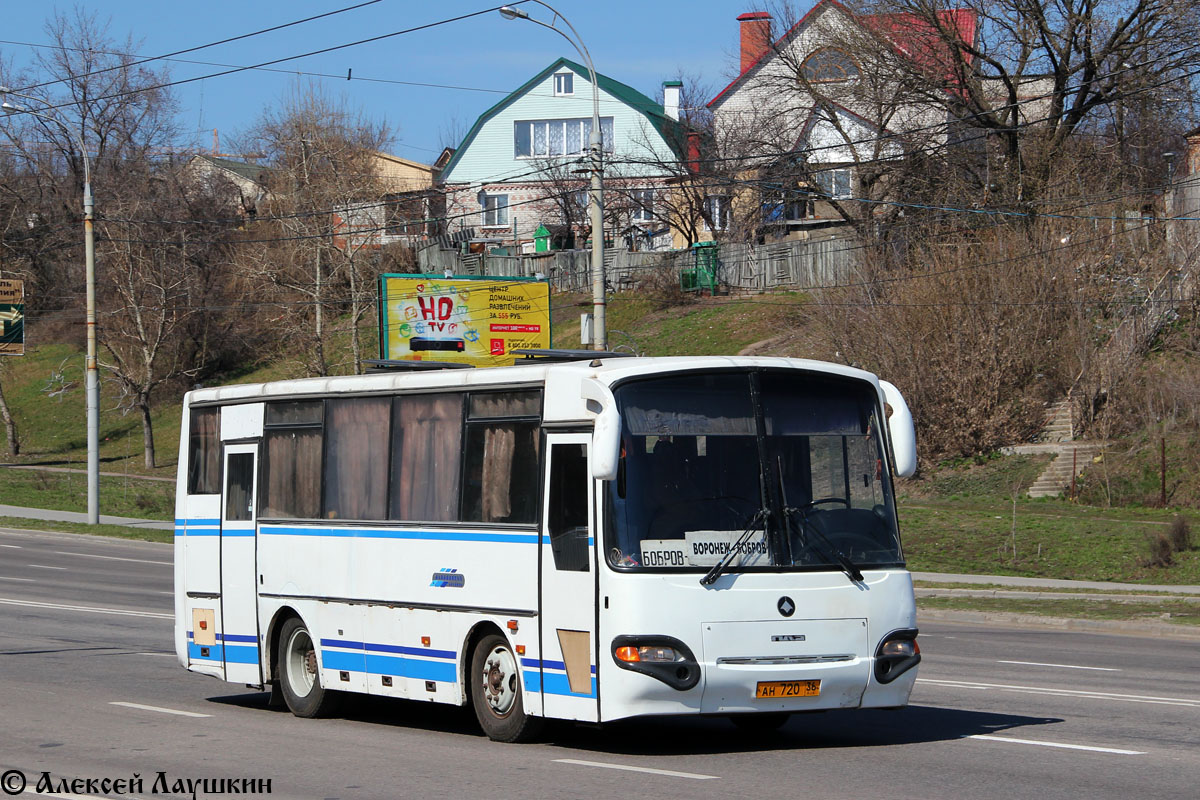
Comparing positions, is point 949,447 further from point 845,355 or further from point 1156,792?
point 1156,792

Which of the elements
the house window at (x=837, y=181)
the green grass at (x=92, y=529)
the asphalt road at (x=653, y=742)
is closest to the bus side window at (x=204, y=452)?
the asphalt road at (x=653, y=742)

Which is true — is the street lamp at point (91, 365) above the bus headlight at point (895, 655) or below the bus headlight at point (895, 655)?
above

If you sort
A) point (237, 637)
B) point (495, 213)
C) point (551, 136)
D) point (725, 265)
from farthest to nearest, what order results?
point (495, 213) < point (551, 136) < point (725, 265) < point (237, 637)

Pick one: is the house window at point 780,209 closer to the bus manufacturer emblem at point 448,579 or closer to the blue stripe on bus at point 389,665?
the blue stripe on bus at point 389,665

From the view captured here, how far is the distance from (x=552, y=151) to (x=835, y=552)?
71.0m

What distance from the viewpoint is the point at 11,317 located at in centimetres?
4256

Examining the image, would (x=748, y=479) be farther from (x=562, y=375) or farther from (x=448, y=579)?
(x=448, y=579)

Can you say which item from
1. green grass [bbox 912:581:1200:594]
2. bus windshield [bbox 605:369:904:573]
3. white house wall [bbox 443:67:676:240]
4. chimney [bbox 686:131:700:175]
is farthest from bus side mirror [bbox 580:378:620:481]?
white house wall [bbox 443:67:676:240]

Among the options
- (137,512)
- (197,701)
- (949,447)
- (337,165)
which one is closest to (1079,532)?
(949,447)

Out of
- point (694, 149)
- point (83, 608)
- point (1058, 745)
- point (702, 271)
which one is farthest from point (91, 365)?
point (694, 149)

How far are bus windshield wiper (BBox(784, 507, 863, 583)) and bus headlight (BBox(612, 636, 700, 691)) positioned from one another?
1.22m

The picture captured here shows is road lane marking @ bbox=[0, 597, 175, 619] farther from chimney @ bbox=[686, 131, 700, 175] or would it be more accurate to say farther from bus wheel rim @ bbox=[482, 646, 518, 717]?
chimney @ bbox=[686, 131, 700, 175]

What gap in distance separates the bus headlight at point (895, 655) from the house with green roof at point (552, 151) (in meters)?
Result: 63.7

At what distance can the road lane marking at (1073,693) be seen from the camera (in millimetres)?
12258
